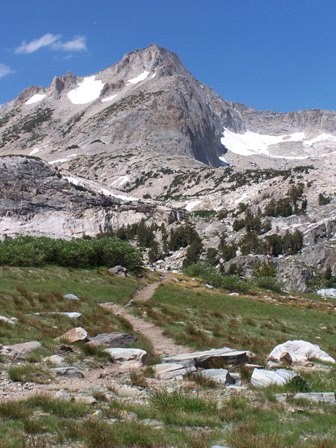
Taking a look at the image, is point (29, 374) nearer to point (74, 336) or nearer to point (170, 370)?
point (170, 370)

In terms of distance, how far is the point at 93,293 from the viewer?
112ft

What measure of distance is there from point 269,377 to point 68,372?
516 centimetres

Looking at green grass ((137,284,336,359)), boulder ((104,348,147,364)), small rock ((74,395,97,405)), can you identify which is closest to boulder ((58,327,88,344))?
boulder ((104,348,147,364))

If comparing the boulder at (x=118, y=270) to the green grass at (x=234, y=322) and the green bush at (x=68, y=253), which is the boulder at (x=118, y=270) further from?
the green grass at (x=234, y=322)

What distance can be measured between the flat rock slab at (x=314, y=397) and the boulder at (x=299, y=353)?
5.29 metres

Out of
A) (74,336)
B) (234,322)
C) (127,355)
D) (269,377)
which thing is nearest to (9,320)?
(74,336)

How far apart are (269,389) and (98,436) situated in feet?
18.2

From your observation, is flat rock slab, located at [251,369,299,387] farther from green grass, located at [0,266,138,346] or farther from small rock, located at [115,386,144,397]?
green grass, located at [0,266,138,346]

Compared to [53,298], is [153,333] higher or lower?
lower

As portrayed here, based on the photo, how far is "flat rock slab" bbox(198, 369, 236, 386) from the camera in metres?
13.4

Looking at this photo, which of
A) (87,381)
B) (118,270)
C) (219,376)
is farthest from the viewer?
(118,270)

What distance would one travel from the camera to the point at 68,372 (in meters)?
13.9

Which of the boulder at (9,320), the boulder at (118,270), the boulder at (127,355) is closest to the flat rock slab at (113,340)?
the boulder at (127,355)

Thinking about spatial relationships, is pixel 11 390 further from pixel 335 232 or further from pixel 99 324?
pixel 335 232
